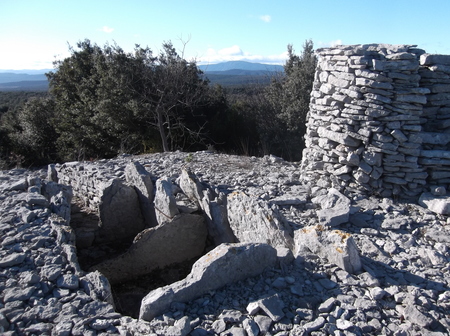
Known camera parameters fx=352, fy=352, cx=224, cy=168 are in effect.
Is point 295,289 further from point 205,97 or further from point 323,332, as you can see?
point 205,97

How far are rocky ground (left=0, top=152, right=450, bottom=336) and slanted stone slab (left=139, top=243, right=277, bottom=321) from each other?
0.23 ft

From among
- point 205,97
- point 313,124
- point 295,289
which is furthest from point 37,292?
point 205,97

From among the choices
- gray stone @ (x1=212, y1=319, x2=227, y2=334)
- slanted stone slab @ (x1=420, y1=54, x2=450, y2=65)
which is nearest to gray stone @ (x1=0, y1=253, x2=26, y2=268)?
gray stone @ (x1=212, y1=319, x2=227, y2=334)

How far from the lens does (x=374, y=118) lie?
5.01 meters

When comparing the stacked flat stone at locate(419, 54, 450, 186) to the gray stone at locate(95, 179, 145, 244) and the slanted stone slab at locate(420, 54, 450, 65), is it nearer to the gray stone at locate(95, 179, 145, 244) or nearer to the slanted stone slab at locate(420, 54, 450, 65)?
the slanted stone slab at locate(420, 54, 450, 65)

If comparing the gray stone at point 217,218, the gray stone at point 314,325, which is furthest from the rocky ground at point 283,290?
the gray stone at point 217,218

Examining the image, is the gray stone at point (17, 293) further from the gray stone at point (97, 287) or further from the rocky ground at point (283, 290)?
the gray stone at point (97, 287)

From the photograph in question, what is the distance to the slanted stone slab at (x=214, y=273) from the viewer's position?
307cm

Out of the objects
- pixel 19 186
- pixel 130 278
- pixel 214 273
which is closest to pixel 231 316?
pixel 214 273

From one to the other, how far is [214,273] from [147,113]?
10.3 metres

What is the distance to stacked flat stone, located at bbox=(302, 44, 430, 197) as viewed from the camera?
483 centimetres

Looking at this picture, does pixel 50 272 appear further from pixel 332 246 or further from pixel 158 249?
pixel 332 246

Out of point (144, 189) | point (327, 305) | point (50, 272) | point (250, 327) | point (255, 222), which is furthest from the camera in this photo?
point (144, 189)

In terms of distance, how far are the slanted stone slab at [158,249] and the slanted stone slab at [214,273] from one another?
1.92m
